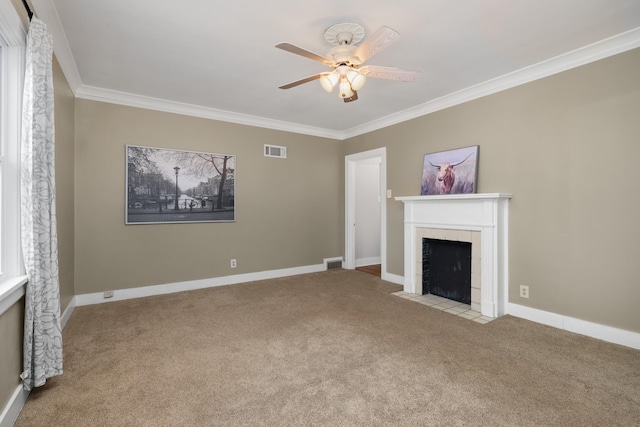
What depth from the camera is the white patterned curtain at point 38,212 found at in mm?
1821

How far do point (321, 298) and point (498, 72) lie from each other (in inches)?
132

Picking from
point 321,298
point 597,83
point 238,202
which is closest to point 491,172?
Result: point 597,83

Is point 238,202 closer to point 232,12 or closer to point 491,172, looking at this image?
point 232,12

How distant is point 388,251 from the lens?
195 inches

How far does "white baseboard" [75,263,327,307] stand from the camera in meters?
3.78

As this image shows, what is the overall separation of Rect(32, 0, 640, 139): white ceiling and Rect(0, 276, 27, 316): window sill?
5.98ft

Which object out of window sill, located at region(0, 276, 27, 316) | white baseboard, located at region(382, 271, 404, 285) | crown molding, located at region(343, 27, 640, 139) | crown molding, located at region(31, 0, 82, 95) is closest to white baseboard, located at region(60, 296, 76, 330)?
window sill, located at region(0, 276, 27, 316)

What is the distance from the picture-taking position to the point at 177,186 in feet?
14.1

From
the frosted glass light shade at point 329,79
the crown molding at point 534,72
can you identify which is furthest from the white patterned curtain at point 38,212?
the crown molding at point 534,72

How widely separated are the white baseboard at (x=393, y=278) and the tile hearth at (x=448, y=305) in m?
0.47

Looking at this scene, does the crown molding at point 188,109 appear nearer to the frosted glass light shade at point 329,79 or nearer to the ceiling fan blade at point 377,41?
the frosted glass light shade at point 329,79

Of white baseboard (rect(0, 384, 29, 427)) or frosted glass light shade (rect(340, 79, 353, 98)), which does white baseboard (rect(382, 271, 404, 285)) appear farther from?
white baseboard (rect(0, 384, 29, 427))

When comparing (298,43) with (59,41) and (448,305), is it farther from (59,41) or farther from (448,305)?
(448,305)

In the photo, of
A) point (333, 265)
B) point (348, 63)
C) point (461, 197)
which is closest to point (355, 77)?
point (348, 63)
